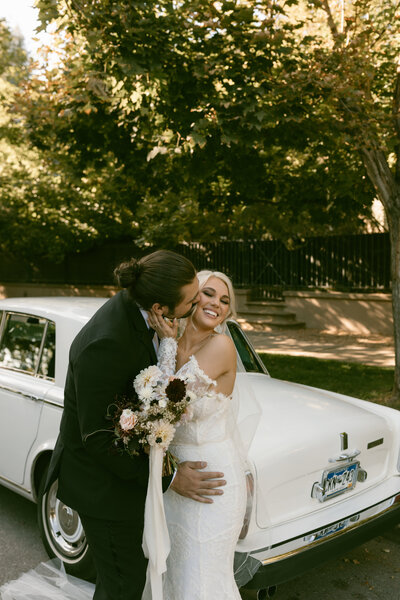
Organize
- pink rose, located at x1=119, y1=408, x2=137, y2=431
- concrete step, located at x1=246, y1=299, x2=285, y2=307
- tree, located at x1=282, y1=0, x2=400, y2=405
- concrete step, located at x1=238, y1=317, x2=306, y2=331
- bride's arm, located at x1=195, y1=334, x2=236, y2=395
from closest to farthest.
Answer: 1. pink rose, located at x1=119, y1=408, x2=137, y2=431
2. bride's arm, located at x1=195, y1=334, x2=236, y2=395
3. tree, located at x1=282, y1=0, x2=400, y2=405
4. concrete step, located at x1=238, y1=317, x2=306, y2=331
5. concrete step, located at x1=246, y1=299, x2=285, y2=307

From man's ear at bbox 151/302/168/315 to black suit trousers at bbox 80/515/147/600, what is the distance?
82 cm

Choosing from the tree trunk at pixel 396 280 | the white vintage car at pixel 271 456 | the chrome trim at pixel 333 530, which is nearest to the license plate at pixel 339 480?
the white vintage car at pixel 271 456

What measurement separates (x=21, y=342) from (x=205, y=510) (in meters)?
2.38

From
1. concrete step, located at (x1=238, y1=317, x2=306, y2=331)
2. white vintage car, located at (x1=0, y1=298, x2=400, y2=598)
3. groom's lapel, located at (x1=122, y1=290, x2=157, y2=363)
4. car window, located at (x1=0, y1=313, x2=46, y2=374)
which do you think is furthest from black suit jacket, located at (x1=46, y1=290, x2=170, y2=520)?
concrete step, located at (x1=238, y1=317, x2=306, y2=331)

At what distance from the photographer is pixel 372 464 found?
3.59 m

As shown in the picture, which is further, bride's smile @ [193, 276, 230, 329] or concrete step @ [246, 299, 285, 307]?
concrete step @ [246, 299, 285, 307]

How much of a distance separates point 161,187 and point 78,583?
→ 24.6 ft

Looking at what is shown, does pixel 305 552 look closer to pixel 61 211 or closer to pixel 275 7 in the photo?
pixel 275 7

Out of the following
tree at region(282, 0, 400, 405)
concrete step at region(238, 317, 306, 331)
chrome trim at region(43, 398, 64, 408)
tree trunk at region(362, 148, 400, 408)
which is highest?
A: tree at region(282, 0, 400, 405)

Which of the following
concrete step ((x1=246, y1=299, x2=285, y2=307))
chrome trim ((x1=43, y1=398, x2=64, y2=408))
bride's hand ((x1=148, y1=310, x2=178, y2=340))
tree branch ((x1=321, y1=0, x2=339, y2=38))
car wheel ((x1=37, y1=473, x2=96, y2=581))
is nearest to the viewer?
bride's hand ((x1=148, y1=310, x2=178, y2=340))

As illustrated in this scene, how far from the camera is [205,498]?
2500 mm

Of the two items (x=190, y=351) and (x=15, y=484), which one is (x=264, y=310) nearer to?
(x=15, y=484)

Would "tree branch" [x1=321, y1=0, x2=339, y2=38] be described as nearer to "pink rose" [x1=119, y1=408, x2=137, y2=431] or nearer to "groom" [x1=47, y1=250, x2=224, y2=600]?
"groom" [x1=47, y1=250, x2=224, y2=600]

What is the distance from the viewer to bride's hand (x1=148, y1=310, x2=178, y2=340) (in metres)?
2.41
